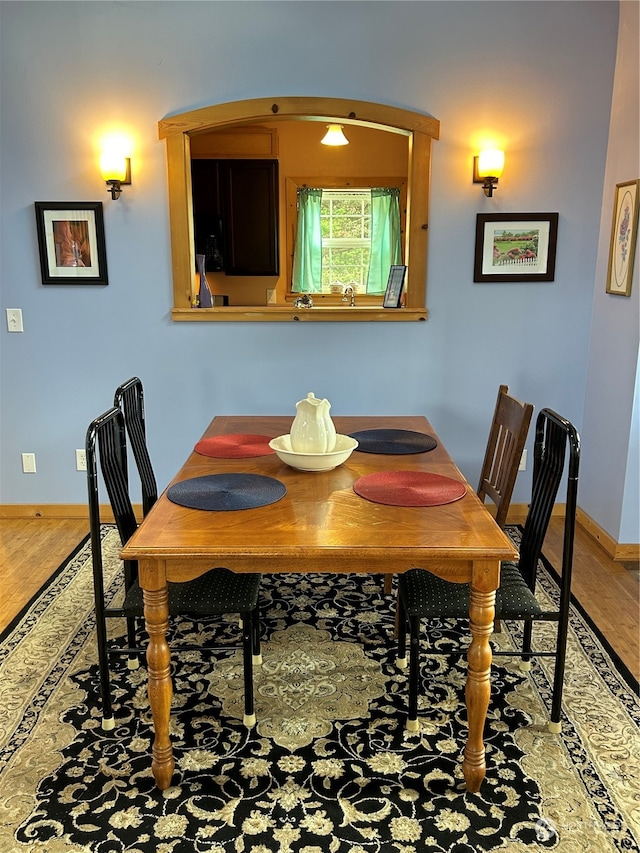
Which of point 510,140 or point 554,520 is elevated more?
point 510,140

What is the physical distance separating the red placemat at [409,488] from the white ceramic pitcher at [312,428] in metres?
0.18

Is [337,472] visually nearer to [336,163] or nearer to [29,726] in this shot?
[29,726]

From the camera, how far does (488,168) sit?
346 centimetres

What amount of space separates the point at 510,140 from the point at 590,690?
2.63 m

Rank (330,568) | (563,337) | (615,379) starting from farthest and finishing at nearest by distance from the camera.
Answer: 1. (563,337)
2. (615,379)
3. (330,568)

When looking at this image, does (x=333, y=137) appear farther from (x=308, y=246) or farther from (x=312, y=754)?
(x=312, y=754)

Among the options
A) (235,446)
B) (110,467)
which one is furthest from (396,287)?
(110,467)

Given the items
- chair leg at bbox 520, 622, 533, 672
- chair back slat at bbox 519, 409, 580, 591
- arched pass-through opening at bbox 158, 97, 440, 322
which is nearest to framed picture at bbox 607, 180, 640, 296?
Result: arched pass-through opening at bbox 158, 97, 440, 322

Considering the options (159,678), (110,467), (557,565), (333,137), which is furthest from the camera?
(333,137)

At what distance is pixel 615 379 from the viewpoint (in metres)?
3.44

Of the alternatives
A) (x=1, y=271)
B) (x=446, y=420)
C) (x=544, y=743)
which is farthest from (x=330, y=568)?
(x=1, y=271)

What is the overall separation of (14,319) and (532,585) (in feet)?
9.63

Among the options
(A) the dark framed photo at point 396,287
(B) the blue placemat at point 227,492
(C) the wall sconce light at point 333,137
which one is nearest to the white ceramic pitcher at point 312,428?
(B) the blue placemat at point 227,492

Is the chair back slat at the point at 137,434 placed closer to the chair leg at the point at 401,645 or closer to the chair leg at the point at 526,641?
the chair leg at the point at 401,645
